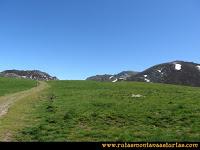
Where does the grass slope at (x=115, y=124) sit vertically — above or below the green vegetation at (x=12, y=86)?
below

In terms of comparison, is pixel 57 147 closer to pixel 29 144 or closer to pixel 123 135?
pixel 29 144

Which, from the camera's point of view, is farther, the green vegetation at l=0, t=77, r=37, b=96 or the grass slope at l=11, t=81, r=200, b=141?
the green vegetation at l=0, t=77, r=37, b=96

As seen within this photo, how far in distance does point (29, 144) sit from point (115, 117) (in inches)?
763

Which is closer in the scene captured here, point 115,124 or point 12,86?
point 115,124

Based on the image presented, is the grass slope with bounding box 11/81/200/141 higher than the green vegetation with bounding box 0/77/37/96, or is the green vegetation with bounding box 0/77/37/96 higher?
the green vegetation with bounding box 0/77/37/96

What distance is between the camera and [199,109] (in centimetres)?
3703

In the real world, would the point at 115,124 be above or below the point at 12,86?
below

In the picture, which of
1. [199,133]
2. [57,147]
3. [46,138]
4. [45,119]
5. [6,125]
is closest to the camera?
[57,147]

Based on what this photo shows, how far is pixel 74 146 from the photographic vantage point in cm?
1312

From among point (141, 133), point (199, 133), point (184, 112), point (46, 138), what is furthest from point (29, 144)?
point (184, 112)

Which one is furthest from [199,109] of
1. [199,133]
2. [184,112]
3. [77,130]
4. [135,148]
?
[135,148]

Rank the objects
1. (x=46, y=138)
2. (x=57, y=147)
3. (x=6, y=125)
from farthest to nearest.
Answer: (x=6, y=125), (x=46, y=138), (x=57, y=147)

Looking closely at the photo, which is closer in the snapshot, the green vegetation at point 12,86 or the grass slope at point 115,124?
the grass slope at point 115,124

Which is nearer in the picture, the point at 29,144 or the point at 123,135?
the point at 29,144
